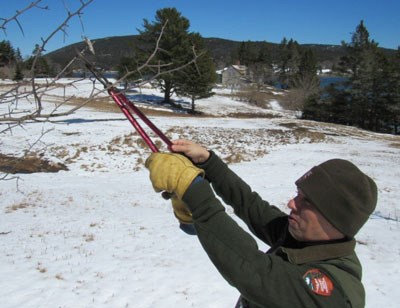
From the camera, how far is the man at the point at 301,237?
121cm

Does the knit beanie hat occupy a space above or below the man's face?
above

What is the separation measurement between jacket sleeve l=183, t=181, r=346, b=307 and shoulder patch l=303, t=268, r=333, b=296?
0.02 meters

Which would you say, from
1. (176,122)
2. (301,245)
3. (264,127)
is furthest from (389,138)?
(301,245)

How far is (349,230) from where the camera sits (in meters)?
1.32

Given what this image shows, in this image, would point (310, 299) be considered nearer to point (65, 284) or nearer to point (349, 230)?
point (349, 230)

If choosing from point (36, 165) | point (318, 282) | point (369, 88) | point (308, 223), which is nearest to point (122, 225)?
point (36, 165)

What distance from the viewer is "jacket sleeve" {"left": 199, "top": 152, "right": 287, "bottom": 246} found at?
1.99 m

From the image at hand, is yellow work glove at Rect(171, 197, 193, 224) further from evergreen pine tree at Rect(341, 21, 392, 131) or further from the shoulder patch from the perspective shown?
evergreen pine tree at Rect(341, 21, 392, 131)

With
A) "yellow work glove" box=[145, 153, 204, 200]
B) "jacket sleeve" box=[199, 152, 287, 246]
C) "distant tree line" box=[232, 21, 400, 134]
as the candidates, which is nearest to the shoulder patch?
"yellow work glove" box=[145, 153, 204, 200]

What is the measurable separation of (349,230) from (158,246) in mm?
6303

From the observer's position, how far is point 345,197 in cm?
130

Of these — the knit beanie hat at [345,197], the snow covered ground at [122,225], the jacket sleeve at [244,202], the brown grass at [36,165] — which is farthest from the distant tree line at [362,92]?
the knit beanie hat at [345,197]

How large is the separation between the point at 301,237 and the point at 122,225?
7.77 m

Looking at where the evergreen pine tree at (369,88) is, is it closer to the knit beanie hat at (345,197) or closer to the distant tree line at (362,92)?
the distant tree line at (362,92)
